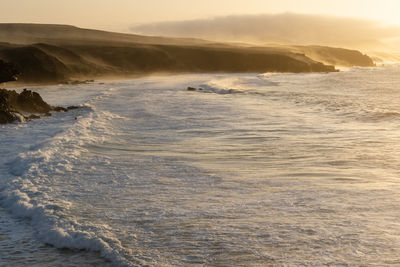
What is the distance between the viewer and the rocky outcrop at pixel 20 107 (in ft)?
55.7

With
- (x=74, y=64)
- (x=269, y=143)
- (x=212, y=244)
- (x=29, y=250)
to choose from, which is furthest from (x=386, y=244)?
(x=74, y=64)

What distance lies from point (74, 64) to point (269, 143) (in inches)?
2144

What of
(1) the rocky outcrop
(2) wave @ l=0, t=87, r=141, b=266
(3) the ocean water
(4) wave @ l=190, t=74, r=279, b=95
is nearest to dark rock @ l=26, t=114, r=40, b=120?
(1) the rocky outcrop

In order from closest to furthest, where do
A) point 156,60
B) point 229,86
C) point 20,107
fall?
1. point 20,107
2. point 229,86
3. point 156,60

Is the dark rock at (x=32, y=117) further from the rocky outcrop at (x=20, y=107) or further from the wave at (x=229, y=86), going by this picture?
the wave at (x=229, y=86)

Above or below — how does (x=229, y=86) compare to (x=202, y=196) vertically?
above

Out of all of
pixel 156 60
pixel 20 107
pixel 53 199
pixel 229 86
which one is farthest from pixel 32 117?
pixel 156 60

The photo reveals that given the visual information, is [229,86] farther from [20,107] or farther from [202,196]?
[202,196]

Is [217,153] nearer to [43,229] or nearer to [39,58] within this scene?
[43,229]

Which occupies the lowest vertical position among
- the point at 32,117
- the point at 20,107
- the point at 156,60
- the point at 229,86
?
the point at 32,117

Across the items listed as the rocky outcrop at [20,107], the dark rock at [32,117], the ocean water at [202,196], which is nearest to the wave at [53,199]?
the ocean water at [202,196]

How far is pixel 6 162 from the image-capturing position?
10016mm

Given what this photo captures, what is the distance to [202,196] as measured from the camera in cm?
725

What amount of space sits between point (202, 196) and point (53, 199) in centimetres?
227
